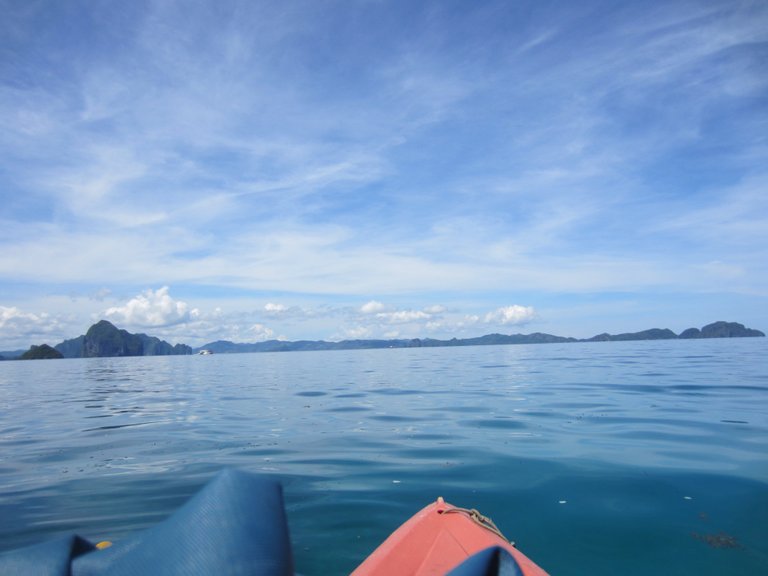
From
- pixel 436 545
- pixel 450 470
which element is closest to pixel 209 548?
pixel 436 545

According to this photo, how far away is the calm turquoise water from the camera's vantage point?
237 inches

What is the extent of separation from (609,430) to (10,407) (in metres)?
23.3

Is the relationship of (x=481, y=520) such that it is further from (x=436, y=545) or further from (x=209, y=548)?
(x=209, y=548)

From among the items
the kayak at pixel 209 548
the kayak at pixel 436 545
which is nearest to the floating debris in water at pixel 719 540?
the kayak at pixel 436 545

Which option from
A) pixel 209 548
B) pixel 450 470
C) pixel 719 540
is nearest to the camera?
pixel 209 548

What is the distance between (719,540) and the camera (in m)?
5.86

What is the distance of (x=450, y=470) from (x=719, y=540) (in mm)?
4151

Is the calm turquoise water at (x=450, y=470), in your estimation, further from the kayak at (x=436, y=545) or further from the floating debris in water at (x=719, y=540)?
the kayak at (x=436, y=545)

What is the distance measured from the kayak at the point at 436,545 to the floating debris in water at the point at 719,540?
277cm

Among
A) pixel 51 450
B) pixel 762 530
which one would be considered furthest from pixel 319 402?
pixel 762 530

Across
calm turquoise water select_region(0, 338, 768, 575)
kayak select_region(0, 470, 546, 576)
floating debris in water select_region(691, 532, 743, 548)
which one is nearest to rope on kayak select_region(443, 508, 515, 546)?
calm turquoise water select_region(0, 338, 768, 575)

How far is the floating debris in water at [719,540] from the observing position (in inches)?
226

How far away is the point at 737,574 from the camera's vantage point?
5.11 m

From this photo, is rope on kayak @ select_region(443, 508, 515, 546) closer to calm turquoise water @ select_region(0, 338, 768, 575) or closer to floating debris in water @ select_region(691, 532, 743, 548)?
calm turquoise water @ select_region(0, 338, 768, 575)
